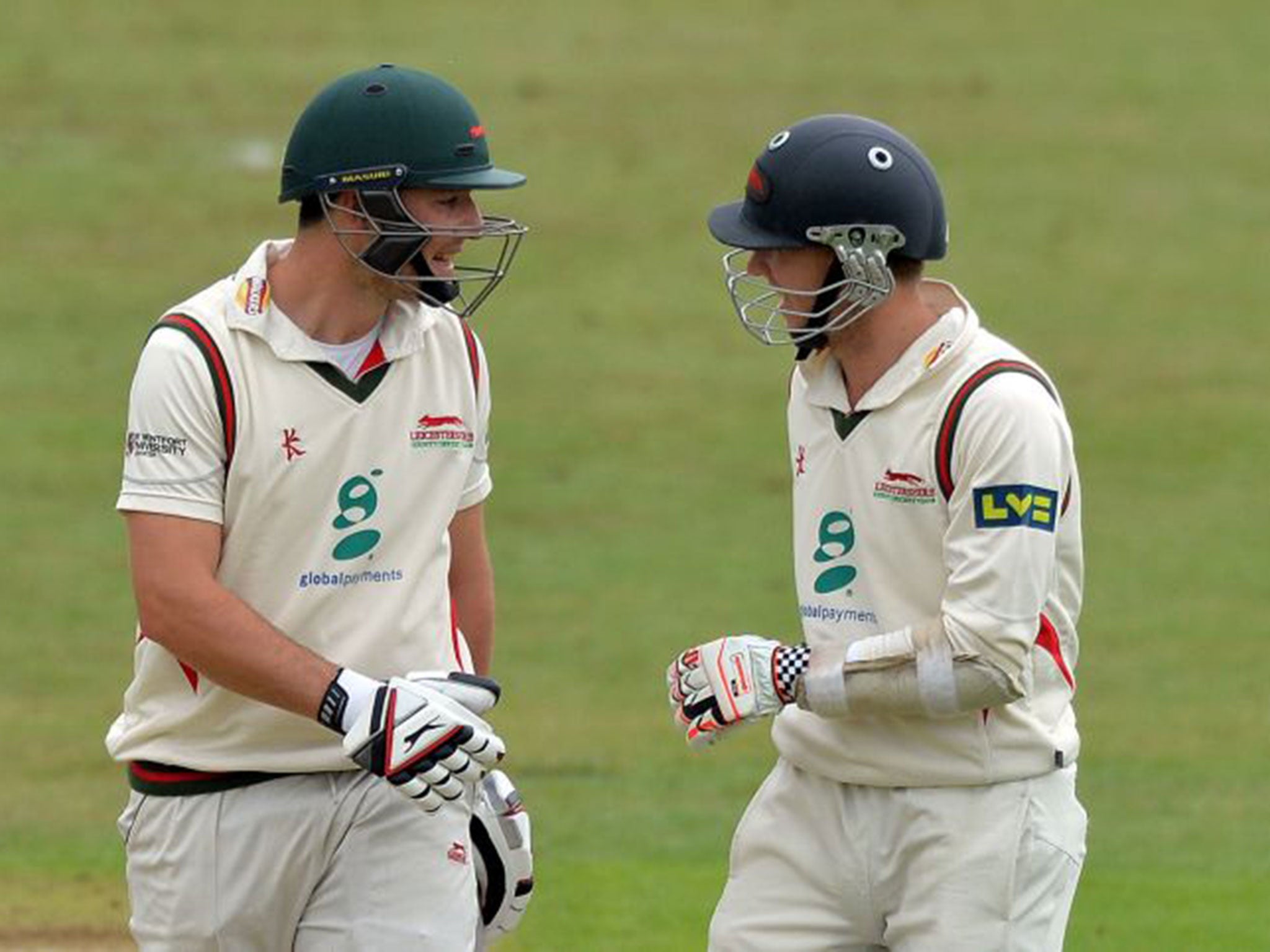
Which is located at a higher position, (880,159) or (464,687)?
(880,159)

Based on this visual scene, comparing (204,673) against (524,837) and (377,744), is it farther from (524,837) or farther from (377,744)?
(524,837)

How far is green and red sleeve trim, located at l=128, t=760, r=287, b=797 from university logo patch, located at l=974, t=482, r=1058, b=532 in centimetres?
162

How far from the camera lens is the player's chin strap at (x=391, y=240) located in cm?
619

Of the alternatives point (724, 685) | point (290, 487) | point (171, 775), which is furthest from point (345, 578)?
point (724, 685)

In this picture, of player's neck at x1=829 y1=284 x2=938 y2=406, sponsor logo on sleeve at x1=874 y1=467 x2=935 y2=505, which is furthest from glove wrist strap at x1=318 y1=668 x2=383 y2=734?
player's neck at x1=829 y1=284 x2=938 y2=406

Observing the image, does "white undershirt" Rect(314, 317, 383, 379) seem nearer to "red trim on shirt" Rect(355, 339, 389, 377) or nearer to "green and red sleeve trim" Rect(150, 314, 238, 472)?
"red trim on shirt" Rect(355, 339, 389, 377)

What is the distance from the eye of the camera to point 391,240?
20.3 ft

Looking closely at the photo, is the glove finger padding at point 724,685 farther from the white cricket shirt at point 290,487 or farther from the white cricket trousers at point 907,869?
the white cricket shirt at point 290,487

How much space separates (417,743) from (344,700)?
18 centimetres

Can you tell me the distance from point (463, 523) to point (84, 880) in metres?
4.23

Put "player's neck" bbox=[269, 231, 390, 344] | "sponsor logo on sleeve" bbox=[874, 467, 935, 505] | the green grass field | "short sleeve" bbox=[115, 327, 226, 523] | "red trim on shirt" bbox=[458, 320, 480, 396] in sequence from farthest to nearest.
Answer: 1. the green grass field
2. "red trim on shirt" bbox=[458, 320, 480, 396]
3. "player's neck" bbox=[269, 231, 390, 344]
4. "sponsor logo on sleeve" bbox=[874, 467, 935, 505]
5. "short sleeve" bbox=[115, 327, 226, 523]

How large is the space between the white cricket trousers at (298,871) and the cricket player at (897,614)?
2.22ft

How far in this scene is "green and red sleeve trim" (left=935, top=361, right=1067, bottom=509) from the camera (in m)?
6.06

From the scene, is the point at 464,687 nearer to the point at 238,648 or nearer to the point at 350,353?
the point at 238,648
